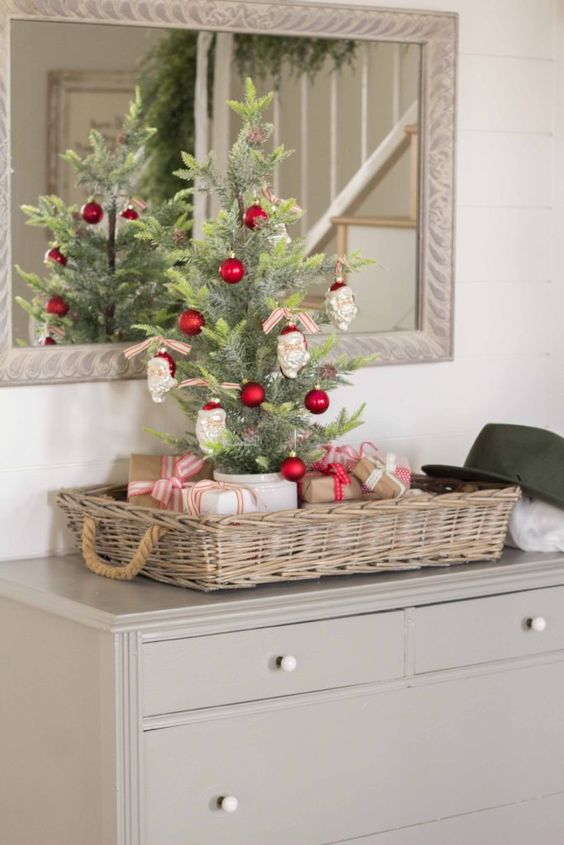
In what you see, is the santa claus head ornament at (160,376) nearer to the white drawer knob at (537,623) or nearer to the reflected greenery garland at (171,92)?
the reflected greenery garland at (171,92)

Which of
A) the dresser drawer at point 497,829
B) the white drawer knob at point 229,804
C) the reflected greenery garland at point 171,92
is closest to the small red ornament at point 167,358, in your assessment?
the reflected greenery garland at point 171,92

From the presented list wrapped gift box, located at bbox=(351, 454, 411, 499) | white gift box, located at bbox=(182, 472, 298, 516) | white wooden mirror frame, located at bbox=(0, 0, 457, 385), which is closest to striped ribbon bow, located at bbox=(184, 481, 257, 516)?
white gift box, located at bbox=(182, 472, 298, 516)

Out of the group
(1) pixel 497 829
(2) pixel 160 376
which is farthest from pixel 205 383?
(1) pixel 497 829

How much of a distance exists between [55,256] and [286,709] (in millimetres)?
808

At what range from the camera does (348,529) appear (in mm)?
2195

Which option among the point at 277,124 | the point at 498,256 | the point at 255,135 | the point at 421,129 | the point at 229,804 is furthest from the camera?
the point at 498,256

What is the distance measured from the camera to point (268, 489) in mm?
2197

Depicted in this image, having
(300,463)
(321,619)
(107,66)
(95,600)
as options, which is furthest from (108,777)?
(107,66)

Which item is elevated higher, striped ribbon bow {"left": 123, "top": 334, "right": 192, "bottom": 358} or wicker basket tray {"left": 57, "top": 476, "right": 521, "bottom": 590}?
striped ribbon bow {"left": 123, "top": 334, "right": 192, "bottom": 358}

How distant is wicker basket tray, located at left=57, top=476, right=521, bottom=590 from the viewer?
2.10 meters

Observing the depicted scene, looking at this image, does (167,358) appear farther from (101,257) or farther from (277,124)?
(277,124)

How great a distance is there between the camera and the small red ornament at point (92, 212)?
2357 millimetres

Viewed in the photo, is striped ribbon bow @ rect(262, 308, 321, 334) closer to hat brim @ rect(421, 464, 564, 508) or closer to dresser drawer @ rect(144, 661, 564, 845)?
hat brim @ rect(421, 464, 564, 508)

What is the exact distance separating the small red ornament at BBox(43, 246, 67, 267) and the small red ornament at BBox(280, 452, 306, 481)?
50cm
